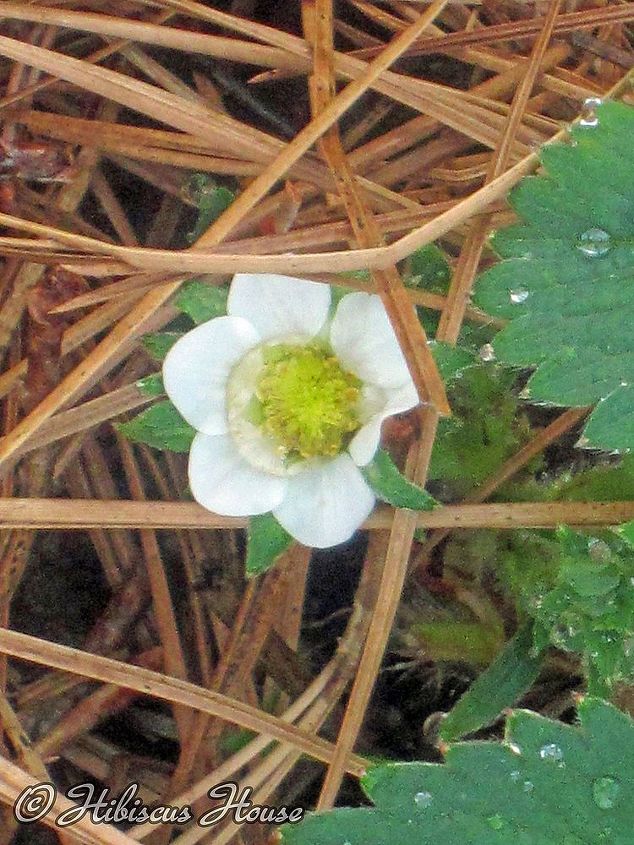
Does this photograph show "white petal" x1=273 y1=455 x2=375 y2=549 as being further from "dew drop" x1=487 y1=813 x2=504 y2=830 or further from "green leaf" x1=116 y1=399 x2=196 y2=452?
"dew drop" x1=487 y1=813 x2=504 y2=830

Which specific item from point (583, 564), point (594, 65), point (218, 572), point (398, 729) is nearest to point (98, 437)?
point (218, 572)

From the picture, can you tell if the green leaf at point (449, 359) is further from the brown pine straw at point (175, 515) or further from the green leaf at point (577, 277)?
the brown pine straw at point (175, 515)

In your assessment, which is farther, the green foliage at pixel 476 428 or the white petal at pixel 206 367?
the green foliage at pixel 476 428

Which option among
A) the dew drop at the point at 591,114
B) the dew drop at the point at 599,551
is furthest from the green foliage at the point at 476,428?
the dew drop at the point at 591,114

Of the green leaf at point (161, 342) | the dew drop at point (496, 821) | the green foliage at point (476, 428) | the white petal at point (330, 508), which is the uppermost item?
the green leaf at point (161, 342)

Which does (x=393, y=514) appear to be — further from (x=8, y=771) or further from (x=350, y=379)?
(x=8, y=771)

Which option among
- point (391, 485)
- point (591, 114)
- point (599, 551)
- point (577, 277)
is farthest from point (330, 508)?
point (591, 114)
